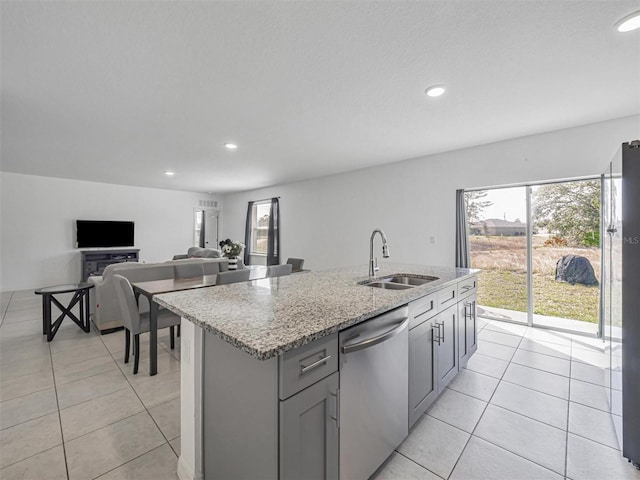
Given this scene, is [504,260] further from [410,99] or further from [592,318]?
[410,99]

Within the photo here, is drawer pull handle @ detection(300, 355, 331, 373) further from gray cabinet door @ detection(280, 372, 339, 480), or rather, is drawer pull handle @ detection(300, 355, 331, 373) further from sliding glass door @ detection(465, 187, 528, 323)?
sliding glass door @ detection(465, 187, 528, 323)

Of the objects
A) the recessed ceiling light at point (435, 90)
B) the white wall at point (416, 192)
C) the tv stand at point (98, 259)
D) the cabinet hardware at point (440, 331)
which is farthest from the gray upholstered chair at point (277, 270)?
the tv stand at point (98, 259)

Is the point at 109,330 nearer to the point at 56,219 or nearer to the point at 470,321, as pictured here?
the point at 470,321

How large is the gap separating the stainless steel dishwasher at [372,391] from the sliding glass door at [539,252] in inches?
129

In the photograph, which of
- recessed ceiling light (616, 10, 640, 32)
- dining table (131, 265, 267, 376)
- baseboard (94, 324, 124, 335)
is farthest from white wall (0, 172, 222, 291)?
recessed ceiling light (616, 10, 640, 32)

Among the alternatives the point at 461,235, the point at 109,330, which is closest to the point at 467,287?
the point at 461,235

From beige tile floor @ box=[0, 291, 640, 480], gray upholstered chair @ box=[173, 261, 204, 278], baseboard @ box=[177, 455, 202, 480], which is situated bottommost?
beige tile floor @ box=[0, 291, 640, 480]

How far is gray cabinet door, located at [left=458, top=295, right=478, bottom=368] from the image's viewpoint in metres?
2.33

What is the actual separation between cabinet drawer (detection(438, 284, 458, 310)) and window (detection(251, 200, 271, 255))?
19.9 ft

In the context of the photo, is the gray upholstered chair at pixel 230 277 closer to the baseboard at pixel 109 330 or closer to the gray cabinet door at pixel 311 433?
the baseboard at pixel 109 330

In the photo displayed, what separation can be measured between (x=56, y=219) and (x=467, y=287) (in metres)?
8.44

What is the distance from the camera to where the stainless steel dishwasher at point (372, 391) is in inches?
47.2

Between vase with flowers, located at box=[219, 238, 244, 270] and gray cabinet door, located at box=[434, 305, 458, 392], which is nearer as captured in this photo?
gray cabinet door, located at box=[434, 305, 458, 392]

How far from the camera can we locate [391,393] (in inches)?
57.4
